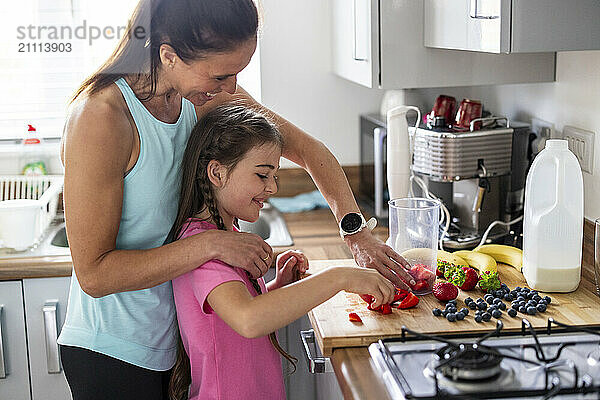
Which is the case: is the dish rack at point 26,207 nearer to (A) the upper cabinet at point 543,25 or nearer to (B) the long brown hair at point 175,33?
(B) the long brown hair at point 175,33

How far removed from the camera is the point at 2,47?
8.20 feet

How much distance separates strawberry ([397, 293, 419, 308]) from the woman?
0.06 meters

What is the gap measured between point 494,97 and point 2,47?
1586 millimetres

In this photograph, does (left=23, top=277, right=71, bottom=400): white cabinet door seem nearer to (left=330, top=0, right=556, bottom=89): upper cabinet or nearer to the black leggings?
the black leggings

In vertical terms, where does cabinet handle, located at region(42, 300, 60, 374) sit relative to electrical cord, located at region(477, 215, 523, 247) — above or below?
below

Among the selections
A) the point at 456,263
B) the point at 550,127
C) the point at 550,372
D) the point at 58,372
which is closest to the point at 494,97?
the point at 550,127

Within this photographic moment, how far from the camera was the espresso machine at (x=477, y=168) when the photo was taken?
77.3 inches

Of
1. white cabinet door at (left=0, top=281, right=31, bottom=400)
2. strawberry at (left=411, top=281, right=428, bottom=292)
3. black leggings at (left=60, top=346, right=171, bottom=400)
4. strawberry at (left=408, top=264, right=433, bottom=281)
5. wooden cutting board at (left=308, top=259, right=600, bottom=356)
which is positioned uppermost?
strawberry at (left=408, top=264, right=433, bottom=281)

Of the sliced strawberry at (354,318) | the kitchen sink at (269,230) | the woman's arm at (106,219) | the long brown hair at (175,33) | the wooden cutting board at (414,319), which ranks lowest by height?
the kitchen sink at (269,230)

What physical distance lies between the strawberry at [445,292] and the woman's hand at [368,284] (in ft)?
0.48

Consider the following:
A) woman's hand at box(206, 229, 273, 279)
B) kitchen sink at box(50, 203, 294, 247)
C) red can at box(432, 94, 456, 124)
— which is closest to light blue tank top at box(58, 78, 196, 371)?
woman's hand at box(206, 229, 273, 279)

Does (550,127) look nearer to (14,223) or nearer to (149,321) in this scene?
(149,321)

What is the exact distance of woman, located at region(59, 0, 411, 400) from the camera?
1274 mm

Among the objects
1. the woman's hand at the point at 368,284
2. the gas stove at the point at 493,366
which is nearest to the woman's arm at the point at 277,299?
the woman's hand at the point at 368,284
